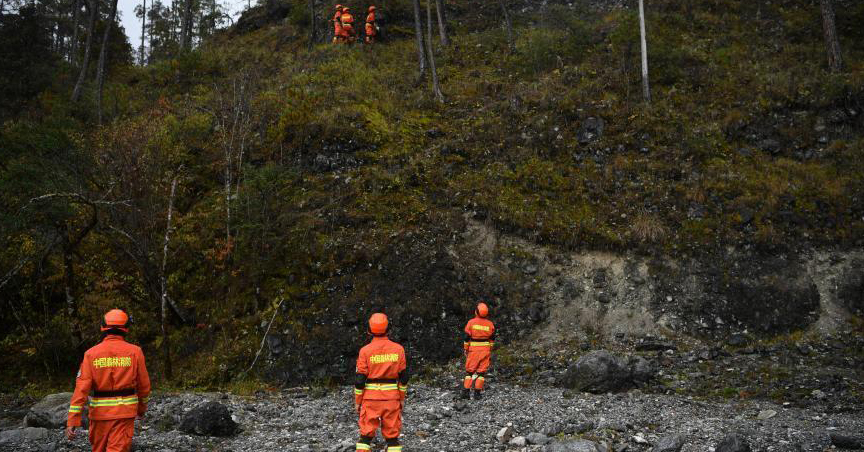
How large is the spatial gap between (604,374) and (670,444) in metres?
3.38

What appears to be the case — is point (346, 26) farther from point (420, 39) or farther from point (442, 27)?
point (420, 39)

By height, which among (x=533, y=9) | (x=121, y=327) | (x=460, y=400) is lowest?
(x=460, y=400)

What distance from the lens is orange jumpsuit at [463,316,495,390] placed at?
34.1 ft

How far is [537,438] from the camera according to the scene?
25.3ft

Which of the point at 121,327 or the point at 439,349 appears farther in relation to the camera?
the point at 439,349

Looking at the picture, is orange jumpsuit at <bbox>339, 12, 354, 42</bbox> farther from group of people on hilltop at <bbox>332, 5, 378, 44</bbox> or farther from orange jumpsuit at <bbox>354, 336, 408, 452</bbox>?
orange jumpsuit at <bbox>354, 336, 408, 452</bbox>

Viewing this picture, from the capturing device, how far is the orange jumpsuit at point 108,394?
5840mm

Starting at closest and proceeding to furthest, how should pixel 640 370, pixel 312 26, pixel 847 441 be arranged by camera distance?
1. pixel 847 441
2. pixel 640 370
3. pixel 312 26

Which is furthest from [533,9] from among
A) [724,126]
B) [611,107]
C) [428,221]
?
[428,221]

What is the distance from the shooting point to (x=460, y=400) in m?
10.4

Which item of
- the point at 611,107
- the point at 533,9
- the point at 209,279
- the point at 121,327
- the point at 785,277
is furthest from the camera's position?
the point at 533,9

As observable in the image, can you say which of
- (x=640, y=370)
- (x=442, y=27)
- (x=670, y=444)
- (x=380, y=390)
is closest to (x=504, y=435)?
(x=670, y=444)

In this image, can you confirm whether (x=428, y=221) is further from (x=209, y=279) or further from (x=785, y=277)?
(x=785, y=277)

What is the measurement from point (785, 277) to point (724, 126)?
21.9 feet
